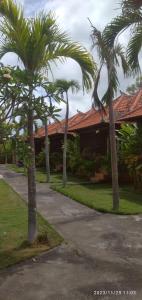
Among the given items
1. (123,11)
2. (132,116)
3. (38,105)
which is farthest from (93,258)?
(132,116)

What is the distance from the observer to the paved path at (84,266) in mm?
5328

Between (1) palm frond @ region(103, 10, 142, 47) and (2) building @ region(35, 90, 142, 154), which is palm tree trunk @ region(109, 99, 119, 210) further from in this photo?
(2) building @ region(35, 90, 142, 154)

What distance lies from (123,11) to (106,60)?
4.71ft

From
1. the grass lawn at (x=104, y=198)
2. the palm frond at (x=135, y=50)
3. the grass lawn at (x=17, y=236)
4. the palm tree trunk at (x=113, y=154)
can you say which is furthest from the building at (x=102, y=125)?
the grass lawn at (x=17, y=236)

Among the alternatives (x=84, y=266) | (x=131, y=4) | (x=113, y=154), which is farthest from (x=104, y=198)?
(x=84, y=266)

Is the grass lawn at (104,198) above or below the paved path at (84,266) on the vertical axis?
above

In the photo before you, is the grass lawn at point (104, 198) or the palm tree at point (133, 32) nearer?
the palm tree at point (133, 32)

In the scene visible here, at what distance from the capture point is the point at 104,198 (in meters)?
13.2

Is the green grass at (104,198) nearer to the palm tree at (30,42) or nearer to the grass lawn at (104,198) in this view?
the grass lawn at (104,198)

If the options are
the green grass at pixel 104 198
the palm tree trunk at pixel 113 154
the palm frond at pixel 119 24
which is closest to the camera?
the palm frond at pixel 119 24

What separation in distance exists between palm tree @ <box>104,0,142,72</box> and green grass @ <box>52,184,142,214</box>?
11.1 ft

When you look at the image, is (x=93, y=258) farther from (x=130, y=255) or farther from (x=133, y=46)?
(x=133, y=46)

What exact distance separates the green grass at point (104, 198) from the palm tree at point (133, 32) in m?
3.38

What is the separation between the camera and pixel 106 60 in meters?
10.2
